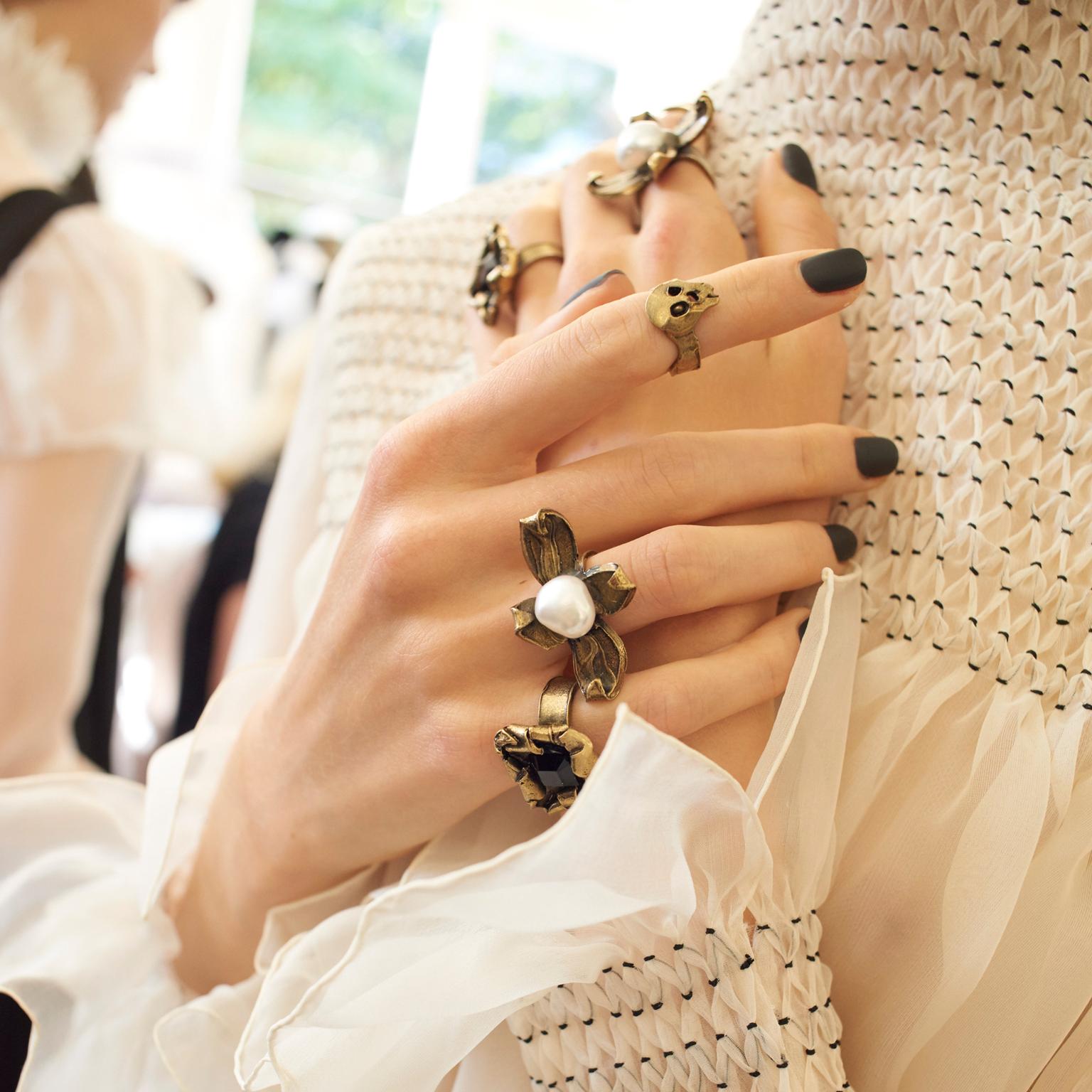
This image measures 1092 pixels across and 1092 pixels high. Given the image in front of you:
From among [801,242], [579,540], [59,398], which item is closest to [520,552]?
[579,540]

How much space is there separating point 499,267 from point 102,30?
105 cm

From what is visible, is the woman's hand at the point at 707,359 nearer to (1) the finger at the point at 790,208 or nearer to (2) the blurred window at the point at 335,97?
(1) the finger at the point at 790,208

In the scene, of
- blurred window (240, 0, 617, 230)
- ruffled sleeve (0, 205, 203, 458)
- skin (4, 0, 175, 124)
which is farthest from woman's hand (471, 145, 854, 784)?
blurred window (240, 0, 617, 230)

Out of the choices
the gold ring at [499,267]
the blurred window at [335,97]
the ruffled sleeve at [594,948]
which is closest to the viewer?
the ruffled sleeve at [594,948]

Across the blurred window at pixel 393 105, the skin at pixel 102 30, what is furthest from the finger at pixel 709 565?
the blurred window at pixel 393 105

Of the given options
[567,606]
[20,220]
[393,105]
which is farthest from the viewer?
[393,105]

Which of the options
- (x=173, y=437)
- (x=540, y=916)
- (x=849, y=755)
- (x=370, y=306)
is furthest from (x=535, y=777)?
(x=173, y=437)

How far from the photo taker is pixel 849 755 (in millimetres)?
468

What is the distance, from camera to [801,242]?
0.52m

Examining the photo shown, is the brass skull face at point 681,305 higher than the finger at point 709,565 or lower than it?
higher

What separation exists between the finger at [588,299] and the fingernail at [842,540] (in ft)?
0.51

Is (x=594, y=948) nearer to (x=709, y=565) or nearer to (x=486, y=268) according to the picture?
(x=709, y=565)

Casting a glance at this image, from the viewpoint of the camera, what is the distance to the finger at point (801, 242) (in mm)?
499

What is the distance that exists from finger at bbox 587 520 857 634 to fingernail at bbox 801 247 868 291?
0.11m
